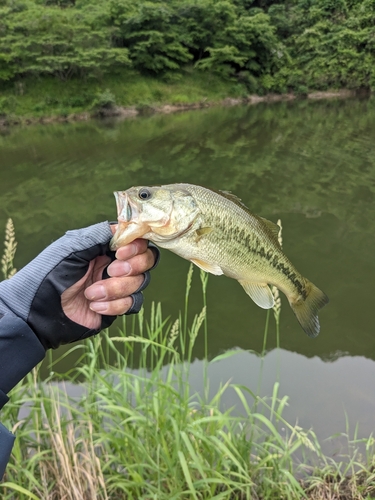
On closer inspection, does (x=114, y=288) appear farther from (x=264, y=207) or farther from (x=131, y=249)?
(x=264, y=207)

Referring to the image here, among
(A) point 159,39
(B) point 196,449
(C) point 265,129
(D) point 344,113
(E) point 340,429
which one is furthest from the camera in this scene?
(A) point 159,39

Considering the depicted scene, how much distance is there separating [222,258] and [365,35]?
53.0 m

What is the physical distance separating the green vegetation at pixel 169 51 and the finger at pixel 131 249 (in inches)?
1333

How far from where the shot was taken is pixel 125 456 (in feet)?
9.09

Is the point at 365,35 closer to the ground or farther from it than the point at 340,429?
farther from it

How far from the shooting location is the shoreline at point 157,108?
1254 inches

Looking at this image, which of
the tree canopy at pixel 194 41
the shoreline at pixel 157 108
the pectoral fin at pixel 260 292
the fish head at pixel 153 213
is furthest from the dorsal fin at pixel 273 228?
the tree canopy at pixel 194 41

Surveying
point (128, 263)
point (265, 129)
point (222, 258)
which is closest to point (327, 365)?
point (222, 258)

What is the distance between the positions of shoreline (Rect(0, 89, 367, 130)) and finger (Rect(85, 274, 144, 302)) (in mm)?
32446

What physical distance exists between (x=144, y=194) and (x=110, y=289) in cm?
53

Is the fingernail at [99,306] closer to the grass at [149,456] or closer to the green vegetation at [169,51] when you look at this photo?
the grass at [149,456]

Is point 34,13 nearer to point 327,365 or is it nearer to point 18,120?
point 18,120

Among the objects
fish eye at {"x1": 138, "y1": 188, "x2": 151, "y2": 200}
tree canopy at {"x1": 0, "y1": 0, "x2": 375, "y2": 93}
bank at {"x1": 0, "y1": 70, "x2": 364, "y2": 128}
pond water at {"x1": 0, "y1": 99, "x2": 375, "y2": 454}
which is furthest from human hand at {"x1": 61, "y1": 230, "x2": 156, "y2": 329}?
tree canopy at {"x1": 0, "y1": 0, "x2": 375, "y2": 93}

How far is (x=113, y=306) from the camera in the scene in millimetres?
2133
